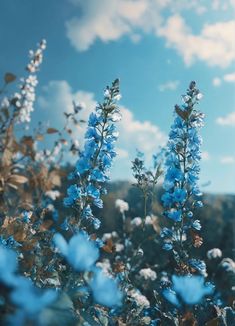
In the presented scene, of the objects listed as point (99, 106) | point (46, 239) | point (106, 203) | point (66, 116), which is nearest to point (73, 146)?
point (66, 116)

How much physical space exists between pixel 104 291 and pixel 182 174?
6.26 feet

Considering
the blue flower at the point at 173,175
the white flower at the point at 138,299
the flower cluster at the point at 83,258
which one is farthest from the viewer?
the white flower at the point at 138,299

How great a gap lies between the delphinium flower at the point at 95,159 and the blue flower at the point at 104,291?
1.65 meters

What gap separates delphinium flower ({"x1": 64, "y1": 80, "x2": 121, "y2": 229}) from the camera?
2.72 meters

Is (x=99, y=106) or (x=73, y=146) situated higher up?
(x=73, y=146)

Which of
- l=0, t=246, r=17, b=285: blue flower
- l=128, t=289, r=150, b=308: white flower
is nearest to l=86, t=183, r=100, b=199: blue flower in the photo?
l=128, t=289, r=150, b=308: white flower

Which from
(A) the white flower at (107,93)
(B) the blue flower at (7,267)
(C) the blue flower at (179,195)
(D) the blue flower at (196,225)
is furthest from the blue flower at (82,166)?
(B) the blue flower at (7,267)

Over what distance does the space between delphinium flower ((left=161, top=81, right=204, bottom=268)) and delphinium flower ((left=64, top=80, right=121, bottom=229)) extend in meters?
0.39

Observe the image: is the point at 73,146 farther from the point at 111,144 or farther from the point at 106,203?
the point at 106,203

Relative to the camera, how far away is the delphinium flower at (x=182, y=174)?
2811mm

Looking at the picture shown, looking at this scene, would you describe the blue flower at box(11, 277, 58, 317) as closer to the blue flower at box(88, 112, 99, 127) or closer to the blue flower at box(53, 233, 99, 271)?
the blue flower at box(53, 233, 99, 271)

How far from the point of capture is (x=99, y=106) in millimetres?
2785

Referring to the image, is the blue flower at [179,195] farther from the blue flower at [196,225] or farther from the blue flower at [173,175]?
the blue flower at [196,225]

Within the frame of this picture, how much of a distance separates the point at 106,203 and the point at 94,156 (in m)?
30.2
